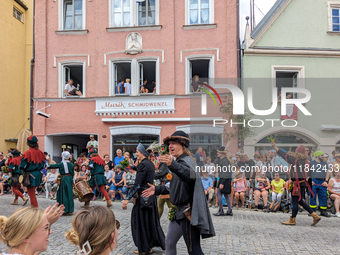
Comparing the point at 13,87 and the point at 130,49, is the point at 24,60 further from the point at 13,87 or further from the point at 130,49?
the point at 130,49

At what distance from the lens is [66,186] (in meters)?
9.83

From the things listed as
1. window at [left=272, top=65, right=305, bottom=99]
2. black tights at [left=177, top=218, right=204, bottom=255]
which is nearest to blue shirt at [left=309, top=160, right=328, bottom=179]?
window at [left=272, top=65, right=305, bottom=99]

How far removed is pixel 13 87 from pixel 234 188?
17533 mm

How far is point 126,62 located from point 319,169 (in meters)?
10.5

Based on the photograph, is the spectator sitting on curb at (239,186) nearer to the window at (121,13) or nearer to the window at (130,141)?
the window at (130,141)

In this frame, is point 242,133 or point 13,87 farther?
point 13,87

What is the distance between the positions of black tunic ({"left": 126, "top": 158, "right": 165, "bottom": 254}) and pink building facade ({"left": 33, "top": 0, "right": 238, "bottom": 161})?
10442 mm

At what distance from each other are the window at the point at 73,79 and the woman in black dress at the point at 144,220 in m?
12.3

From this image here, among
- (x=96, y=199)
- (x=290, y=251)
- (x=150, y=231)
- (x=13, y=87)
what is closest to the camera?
(x=150, y=231)

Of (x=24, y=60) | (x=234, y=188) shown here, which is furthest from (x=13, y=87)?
(x=234, y=188)

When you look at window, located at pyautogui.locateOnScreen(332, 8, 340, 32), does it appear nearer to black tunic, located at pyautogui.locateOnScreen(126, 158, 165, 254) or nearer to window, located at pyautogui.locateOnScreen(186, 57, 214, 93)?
window, located at pyautogui.locateOnScreen(186, 57, 214, 93)

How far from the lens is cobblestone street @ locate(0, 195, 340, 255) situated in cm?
633

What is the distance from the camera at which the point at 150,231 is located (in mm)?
5965

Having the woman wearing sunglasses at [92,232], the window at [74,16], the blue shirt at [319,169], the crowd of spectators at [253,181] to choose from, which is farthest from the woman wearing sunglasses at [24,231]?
the window at [74,16]
